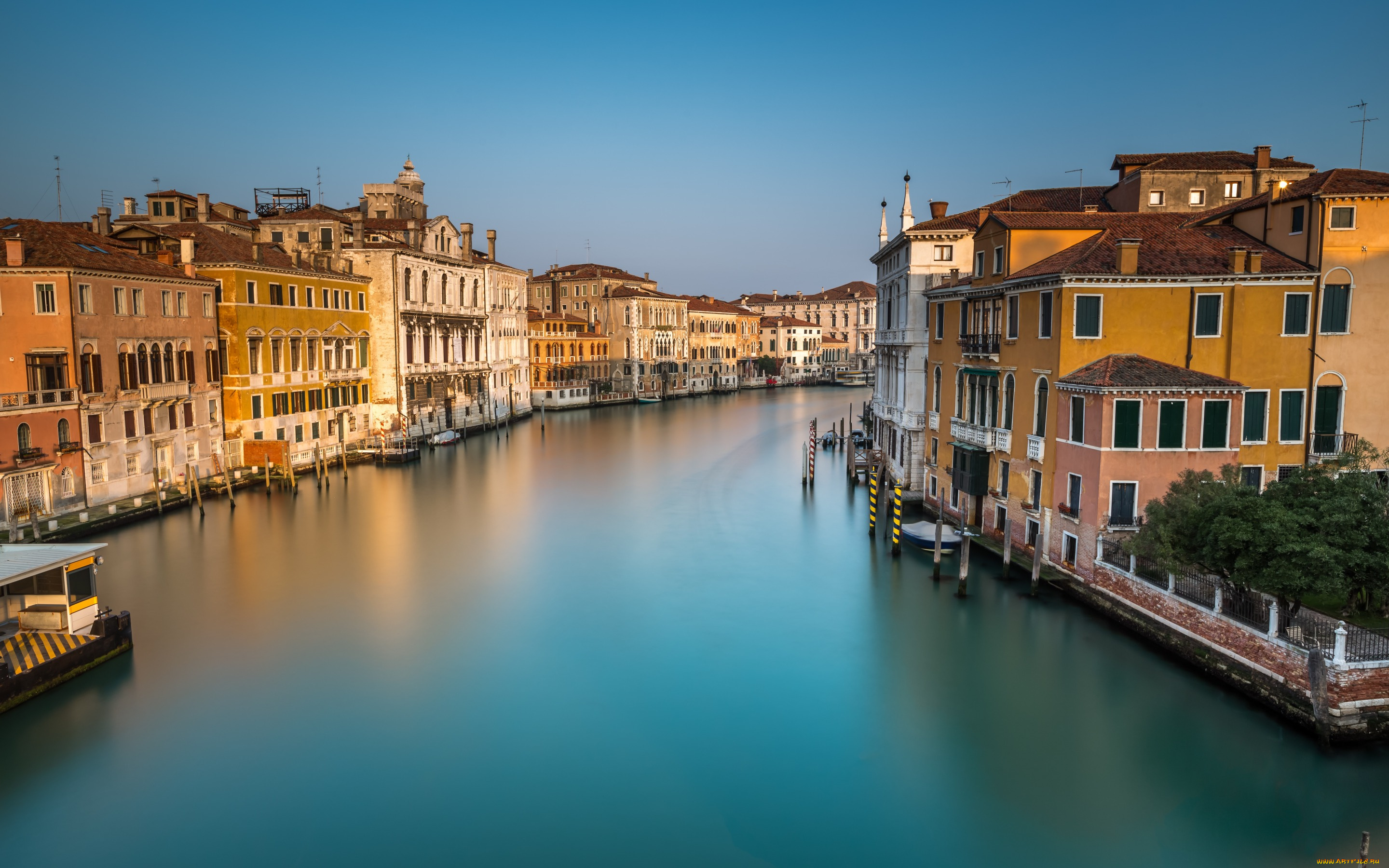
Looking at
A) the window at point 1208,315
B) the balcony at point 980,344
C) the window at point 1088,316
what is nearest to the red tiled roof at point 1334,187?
the window at point 1208,315

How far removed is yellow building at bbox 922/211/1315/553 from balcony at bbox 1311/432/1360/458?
0.59ft

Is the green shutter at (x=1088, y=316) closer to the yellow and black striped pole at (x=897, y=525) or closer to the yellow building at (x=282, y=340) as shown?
the yellow and black striped pole at (x=897, y=525)

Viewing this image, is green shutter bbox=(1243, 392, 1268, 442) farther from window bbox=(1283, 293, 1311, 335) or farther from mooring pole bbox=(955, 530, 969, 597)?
mooring pole bbox=(955, 530, 969, 597)

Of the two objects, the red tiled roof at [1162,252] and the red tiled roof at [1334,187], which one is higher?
the red tiled roof at [1334,187]

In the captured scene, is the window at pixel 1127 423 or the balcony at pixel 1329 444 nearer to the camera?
the window at pixel 1127 423

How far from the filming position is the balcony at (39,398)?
14.4m

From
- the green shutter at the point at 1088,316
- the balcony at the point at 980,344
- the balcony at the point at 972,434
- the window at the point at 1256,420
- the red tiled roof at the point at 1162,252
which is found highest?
the red tiled roof at the point at 1162,252

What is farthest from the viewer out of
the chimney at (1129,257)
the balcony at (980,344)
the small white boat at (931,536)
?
the small white boat at (931,536)

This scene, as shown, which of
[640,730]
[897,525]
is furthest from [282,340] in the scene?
[640,730]

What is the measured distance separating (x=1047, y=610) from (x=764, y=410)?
33802mm

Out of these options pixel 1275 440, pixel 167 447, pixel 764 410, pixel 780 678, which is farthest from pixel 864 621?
pixel 764 410

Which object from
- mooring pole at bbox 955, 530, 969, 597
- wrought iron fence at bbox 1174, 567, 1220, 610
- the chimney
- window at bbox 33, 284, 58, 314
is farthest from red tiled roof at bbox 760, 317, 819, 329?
wrought iron fence at bbox 1174, 567, 1220, 610

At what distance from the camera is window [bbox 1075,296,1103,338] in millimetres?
11547

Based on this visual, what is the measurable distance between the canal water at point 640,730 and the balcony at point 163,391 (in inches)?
163
